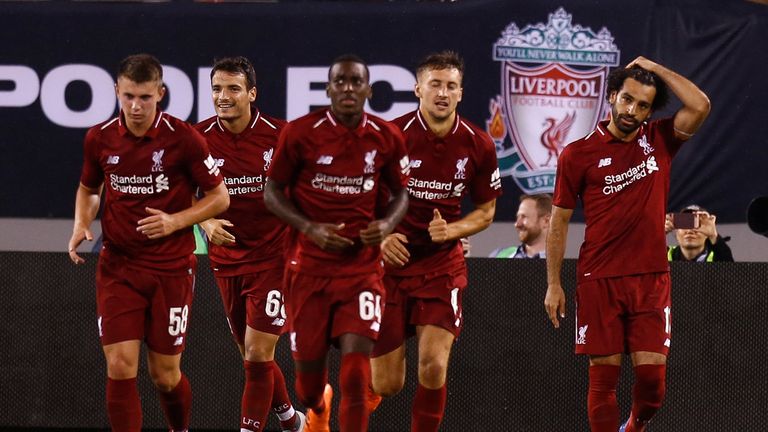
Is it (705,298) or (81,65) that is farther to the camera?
(81,65)

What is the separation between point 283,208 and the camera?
556 cm

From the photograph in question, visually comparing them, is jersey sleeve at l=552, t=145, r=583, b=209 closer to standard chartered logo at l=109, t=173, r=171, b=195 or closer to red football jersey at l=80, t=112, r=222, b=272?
red football jersey at l=80, t=112, r=222, b=272

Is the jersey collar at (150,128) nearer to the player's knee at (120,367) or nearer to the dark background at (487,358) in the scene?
the player's knee at (120,367)

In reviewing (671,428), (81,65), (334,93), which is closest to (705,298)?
(671,428)

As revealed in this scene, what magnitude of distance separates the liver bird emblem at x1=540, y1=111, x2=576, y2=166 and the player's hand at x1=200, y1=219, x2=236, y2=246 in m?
3.20

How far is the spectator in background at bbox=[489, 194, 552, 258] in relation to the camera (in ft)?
28.0

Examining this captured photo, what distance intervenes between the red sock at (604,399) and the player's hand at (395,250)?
1163 millimetres

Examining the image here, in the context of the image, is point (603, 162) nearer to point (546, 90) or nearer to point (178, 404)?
point (178, 404)

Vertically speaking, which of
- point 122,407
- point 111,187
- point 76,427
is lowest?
point 76,427

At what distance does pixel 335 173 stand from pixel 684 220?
2.82 m

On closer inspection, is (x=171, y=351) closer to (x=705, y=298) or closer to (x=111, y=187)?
(x=111, y=187)

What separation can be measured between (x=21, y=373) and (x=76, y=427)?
474mm

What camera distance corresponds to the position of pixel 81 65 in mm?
9734

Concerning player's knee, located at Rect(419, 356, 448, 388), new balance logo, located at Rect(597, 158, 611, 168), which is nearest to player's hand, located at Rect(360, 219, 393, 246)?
player's knee, located at Rect(419, 356, 448, 388)
